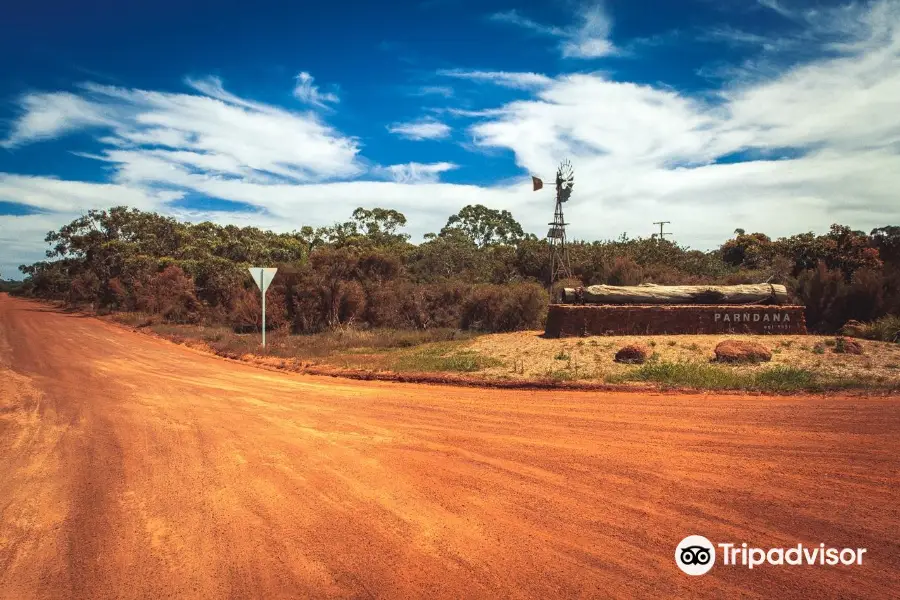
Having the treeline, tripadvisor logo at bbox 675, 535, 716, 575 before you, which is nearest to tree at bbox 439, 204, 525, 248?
the treeline

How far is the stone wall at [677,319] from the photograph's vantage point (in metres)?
16.6

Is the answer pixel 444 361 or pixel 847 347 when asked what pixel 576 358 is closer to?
pixel 444 361

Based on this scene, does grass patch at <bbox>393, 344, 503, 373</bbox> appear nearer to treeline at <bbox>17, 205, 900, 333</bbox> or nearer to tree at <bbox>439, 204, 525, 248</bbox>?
treeline at <bbox>17, 205, 900, 333</bbox>

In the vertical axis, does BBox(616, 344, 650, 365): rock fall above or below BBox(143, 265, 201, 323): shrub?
below

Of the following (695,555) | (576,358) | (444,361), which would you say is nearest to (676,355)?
(576,358)

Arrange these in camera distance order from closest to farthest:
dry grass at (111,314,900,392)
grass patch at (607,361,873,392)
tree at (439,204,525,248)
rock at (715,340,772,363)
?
grass patch at (607,361,873,392), dry grass at (111,314,900,392), rock at (715,340,772,363), tree at (439,204,525,248)

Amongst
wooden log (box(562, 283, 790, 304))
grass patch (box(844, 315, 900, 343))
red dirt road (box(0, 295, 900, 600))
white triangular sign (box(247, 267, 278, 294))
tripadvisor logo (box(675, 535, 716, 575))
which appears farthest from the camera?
wooden log (box(562, 283, 790, 304))

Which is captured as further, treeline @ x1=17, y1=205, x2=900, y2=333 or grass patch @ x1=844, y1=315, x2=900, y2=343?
treeline @ x1=17, y1=205, x2=900, y2=333

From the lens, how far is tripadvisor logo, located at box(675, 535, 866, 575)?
11.9ft

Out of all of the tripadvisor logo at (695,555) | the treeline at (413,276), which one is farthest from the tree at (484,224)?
the tripadvisor logo at (695,555)

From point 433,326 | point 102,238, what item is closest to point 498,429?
point 433,326

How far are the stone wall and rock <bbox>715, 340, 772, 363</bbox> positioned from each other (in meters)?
4.23

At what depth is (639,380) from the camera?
33.9ft

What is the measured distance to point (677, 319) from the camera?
16.7 metres
